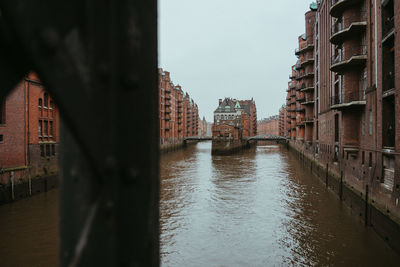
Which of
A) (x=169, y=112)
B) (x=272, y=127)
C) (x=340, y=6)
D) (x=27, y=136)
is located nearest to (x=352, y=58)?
(x=340, y=6)

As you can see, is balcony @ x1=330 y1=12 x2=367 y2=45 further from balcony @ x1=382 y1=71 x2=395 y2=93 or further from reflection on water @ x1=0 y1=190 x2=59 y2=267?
reflection on water @ x1=0 y1=190 x2=59 y2=267

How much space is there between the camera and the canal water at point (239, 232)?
9.91m

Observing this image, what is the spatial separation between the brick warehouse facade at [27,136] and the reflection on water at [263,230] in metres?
8.72

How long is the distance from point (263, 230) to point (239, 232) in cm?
111

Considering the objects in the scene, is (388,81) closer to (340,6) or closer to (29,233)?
(340,6)

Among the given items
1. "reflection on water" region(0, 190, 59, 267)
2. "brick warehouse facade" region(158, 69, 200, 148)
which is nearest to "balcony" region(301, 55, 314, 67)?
"brick warehouse facade" region(158, 69, 200, 148)

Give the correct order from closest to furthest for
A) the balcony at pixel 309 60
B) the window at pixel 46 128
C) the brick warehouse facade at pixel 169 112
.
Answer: the window at pixel 46 128 < the balcony at pixel 309 60 < the brick warehouse facade at pixel 169 112

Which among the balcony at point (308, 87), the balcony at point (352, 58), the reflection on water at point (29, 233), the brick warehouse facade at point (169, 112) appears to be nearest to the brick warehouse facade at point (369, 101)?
the balcony at point (352, 58)

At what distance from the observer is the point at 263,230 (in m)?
Result: 12.6

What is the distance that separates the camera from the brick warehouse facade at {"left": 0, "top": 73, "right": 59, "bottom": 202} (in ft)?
55.7

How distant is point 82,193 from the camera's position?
96 centimetres

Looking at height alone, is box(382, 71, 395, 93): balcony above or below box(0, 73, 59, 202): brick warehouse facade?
above

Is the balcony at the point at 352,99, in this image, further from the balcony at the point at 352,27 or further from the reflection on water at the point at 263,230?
the reflection on water at the point at 263,230

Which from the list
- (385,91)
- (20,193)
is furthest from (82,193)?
(20,193)
